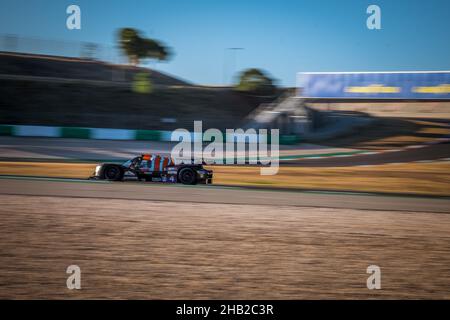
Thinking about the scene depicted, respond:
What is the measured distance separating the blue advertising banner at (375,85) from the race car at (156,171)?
29.1 meters

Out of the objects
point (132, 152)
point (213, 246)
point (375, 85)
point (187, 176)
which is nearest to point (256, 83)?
point (375, 85)

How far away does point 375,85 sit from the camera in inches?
1543

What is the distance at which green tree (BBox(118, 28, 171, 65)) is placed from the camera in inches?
2077

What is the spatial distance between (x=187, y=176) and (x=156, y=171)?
0.87m

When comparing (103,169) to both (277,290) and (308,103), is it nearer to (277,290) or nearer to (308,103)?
(277,290)

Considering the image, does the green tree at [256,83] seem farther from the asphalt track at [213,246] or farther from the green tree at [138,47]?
the asphalt track at [213,246]

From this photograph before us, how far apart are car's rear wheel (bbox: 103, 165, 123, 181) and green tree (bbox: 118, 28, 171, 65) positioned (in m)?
41.9

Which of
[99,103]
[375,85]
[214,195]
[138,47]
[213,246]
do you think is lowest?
[213,246]

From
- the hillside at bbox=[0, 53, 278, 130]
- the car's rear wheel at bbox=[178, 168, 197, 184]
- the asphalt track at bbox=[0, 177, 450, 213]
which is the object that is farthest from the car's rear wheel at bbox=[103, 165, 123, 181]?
the hillside at bbox=[0, 53, 278, 130]

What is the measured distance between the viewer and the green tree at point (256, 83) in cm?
4744

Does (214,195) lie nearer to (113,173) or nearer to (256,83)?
(113,173)

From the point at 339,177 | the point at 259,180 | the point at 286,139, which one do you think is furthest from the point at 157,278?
the point at 286,139

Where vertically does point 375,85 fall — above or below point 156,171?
above

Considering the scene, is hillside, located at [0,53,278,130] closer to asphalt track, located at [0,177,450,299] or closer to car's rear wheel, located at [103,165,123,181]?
car's rear wheel, located at [103,165,123,181]
